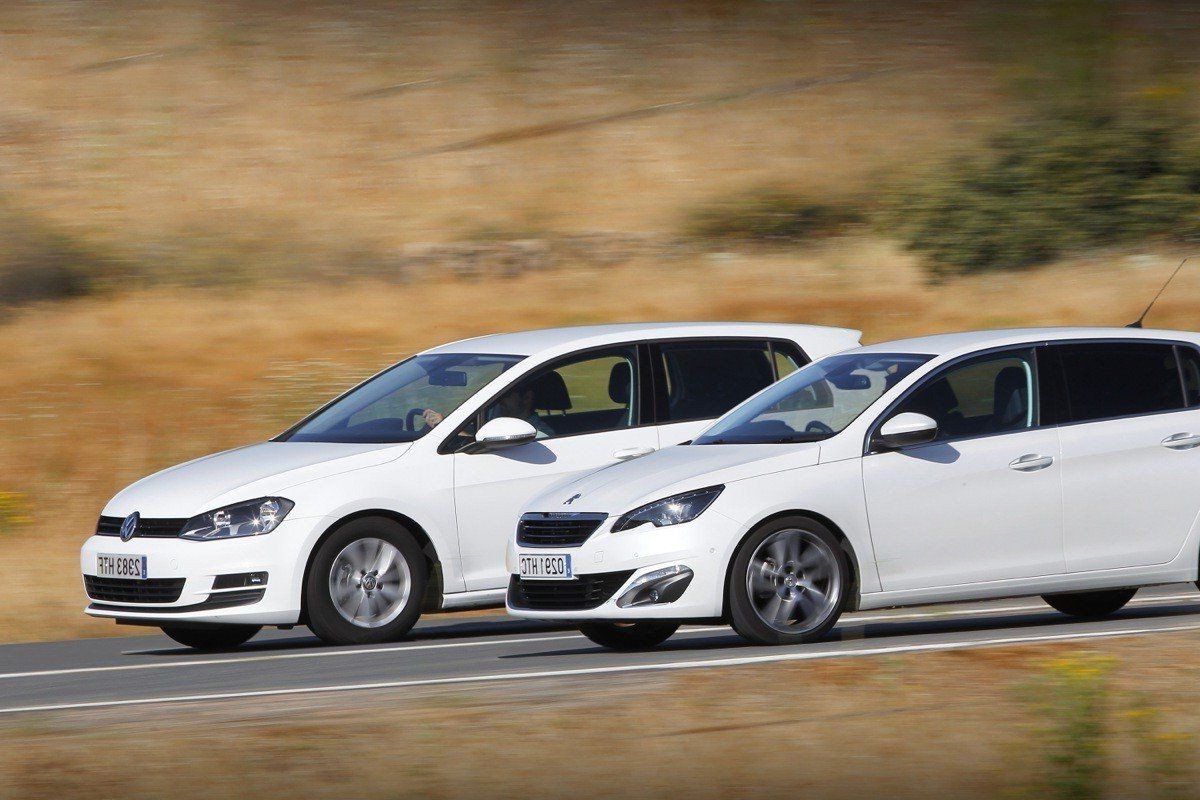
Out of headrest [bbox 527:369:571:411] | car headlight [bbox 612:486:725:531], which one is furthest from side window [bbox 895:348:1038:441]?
headrest [bbox 527:369:571:411]

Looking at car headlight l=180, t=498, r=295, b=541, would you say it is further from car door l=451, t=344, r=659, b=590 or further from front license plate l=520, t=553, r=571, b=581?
front license plate l=520, t=553, r=571, b=581

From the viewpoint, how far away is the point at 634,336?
12.1m

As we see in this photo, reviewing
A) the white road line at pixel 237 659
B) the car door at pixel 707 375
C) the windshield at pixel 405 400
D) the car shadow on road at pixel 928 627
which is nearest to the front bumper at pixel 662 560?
the car shadow on road at pixel 928 627

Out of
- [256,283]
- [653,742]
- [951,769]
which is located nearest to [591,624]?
[653,742]

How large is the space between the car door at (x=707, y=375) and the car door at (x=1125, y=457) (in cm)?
217

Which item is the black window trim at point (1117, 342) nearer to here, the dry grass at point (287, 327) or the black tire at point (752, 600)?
the black tire at point (752, 600)

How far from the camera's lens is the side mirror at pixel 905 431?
33.0 ft

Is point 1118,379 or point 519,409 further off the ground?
point 519,409

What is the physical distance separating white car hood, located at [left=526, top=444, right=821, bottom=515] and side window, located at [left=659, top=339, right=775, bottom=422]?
1.63m

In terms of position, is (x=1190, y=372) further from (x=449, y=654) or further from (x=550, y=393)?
(x=449, y=654)

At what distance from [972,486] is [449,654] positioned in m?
2.76

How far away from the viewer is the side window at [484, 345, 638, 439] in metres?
11.7

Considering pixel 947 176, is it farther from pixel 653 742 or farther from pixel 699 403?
pixel 653 742

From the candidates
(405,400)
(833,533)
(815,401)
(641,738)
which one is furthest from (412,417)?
(641,738)
